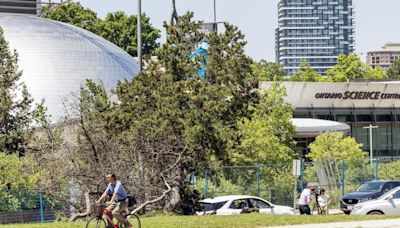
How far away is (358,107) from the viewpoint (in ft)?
313

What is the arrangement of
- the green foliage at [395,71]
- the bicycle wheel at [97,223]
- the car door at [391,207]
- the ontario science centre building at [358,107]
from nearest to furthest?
1. the bicycle wheel at [97,223]
2. the car door at [391,207]
3. the ontario science centre building at [358,107]
4. the green foliage at [395,71]

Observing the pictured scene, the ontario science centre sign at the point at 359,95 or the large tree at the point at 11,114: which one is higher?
the ontario science centre sign at the point at 359,95

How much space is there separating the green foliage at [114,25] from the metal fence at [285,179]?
77.9 meters

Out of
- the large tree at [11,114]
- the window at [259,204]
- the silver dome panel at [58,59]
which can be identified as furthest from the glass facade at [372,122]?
the window at [259,204]

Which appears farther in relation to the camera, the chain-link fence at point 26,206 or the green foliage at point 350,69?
the green foliage at point 350,69

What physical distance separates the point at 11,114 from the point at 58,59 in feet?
85.5

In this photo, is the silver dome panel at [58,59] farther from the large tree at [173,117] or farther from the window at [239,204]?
the window at [239,204]

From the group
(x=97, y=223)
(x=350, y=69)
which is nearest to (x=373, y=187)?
(x=97, y=223)

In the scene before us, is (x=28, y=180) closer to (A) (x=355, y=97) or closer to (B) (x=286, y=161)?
(B) (x=286, y=161)

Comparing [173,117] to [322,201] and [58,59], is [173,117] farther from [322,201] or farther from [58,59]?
[58,59]

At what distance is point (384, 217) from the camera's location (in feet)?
97.0

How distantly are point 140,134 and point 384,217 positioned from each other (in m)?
10.7

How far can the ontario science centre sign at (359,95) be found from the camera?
9250 centimetres

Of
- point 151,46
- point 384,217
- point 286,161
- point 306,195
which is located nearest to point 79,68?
point 286,161
